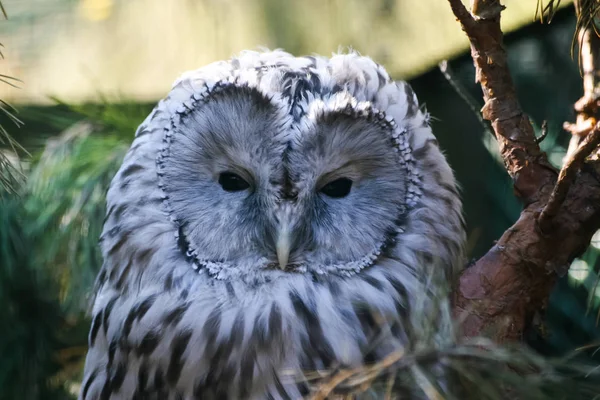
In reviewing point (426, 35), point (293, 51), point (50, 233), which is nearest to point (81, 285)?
point (50, 233)

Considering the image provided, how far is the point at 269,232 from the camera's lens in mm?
1277

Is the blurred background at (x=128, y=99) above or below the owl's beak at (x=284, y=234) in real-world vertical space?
above

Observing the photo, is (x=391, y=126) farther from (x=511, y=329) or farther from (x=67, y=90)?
(x=67, y=90)

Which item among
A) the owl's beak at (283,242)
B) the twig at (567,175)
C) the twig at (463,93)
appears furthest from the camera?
the twig at (463,93)

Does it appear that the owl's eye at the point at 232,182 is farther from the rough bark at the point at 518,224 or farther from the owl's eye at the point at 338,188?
the rough bark at the point at 518,224

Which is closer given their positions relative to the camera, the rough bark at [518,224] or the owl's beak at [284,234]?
the rough bark at [518,224]

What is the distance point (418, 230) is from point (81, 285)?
1.04m

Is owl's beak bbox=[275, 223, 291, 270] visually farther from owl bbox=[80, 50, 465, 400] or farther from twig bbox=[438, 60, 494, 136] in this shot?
twig bbox=[438, 60, 494, 136]

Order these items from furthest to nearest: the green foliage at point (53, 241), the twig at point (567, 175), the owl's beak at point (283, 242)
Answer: the green foliage at point (53, 241) → the owl's beak at point (283, 242) → the twig at point (567, 175)

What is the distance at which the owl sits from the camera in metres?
1.25

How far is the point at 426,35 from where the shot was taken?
223 cm

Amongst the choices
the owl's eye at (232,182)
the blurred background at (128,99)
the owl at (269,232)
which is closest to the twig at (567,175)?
the owl at (269,232)

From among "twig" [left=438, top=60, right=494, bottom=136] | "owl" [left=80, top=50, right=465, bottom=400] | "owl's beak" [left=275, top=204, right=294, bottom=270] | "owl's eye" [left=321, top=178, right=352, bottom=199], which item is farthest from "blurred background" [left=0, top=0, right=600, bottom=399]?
"owl's beak" [left=275, top=204, right=294, bottom=270]

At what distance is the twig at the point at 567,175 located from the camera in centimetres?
82
